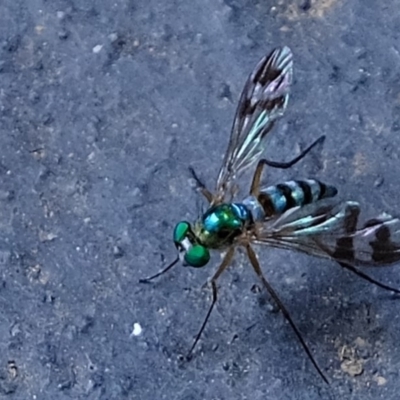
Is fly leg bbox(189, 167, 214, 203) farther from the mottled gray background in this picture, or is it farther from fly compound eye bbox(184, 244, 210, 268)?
fly compound eye bbox(184, 244, 210, 268)

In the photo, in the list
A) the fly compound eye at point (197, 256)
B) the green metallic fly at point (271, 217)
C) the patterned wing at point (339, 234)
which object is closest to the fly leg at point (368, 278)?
the green metallic fly at point (271, 217)

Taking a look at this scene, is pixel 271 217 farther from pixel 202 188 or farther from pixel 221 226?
pixel 202 188

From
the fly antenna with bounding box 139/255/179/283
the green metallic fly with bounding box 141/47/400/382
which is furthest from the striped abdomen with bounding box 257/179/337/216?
the fly antenna with bounding box 139/255/179/283

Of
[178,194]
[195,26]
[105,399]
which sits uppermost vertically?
[195,26]

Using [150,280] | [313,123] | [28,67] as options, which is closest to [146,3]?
[28,67]

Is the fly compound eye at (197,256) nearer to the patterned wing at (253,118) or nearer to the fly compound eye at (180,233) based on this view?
the fly compound eye at (180,233)

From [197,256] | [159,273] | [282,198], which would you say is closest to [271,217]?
[282,198]

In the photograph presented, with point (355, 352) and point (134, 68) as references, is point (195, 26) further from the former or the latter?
point (355, 352)
